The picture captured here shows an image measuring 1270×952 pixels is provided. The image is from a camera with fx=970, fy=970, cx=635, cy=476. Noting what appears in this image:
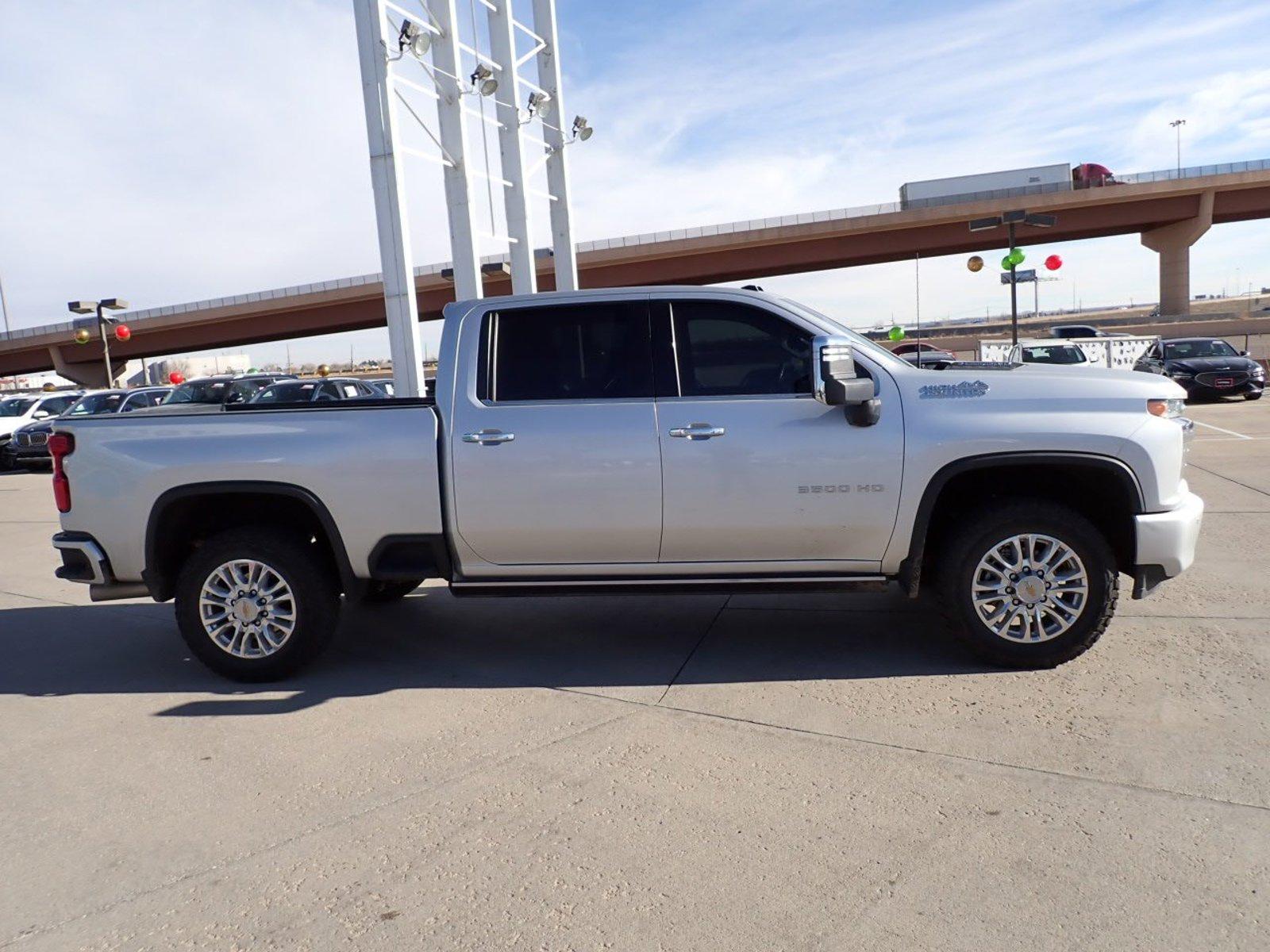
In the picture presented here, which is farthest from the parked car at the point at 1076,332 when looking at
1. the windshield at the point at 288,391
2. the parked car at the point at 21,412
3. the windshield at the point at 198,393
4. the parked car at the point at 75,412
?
the parked car at the point at 21,412

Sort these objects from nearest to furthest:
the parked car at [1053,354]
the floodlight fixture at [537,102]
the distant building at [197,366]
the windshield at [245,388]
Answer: the floodlight fixture at [537,102]
the windshield at [245,388]
the parked car at [1053,354]
the distant building at [197,366]

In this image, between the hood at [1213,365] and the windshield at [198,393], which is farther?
the hood at [1213,365]

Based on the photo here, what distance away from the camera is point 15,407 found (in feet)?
72.5

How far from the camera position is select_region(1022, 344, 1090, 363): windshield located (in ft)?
74.5

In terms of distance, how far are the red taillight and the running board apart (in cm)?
221

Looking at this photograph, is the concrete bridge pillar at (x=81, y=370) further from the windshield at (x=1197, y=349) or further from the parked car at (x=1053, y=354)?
the windshield at (x=1197, y=349)

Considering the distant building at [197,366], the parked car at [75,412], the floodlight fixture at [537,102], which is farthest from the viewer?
the distant building at [197,366]

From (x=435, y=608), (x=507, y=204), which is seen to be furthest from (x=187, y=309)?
(x=435, y=608)

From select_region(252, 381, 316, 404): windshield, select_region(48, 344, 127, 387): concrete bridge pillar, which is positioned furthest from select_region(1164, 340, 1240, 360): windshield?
select_region(48, 344, 127, 387): concrete bridge pillar

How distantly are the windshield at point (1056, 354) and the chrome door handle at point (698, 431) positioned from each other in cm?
1964

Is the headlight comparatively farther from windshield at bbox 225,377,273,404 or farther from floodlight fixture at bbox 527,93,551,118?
windshield at bbox 225,377,273,404

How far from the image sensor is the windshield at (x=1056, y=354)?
22719 mm

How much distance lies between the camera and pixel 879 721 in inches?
173

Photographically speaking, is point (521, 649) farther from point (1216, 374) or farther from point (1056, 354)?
point (1216, 374)
